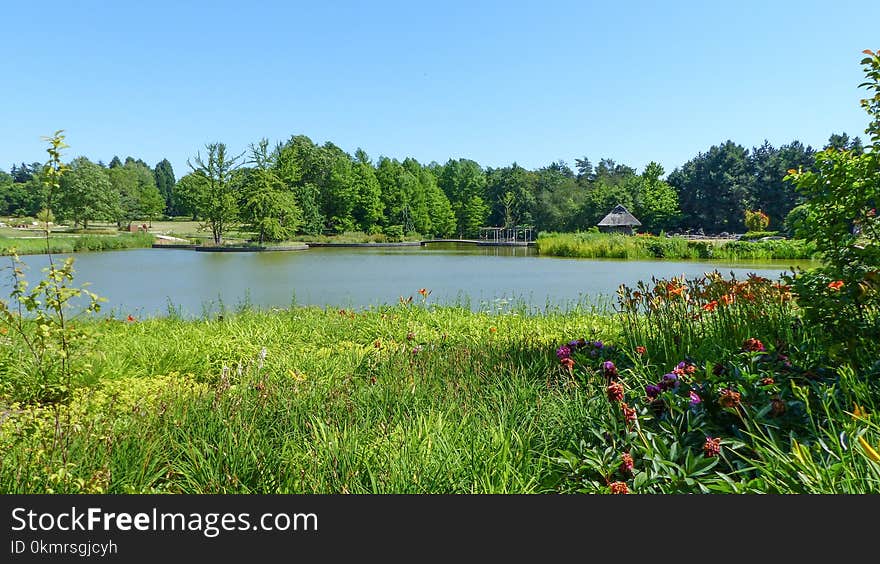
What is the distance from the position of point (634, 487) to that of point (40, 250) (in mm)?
26900

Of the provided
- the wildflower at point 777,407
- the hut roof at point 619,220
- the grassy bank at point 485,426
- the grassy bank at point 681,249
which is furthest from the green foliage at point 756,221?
the wildflower at point 777,407

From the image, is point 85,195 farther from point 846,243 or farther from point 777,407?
point 777,407

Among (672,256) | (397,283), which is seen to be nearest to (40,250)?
(397,283)

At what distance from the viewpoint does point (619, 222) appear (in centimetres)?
3500

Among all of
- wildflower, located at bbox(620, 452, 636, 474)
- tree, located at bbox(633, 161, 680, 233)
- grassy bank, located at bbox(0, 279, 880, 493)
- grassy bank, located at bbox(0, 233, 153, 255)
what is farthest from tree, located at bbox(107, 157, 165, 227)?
wildflower, located at bbox(620, 452, 636, 474)

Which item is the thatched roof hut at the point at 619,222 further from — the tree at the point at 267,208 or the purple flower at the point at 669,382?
the purple flower at the point at 669,382

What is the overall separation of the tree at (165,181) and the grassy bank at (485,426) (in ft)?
197

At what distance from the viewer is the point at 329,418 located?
2623mm

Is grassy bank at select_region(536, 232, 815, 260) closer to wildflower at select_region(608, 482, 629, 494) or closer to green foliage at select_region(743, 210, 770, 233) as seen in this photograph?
green foliage at select_region(743, 210, 770, 233)

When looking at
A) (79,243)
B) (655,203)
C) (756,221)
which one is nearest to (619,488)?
(79,243)

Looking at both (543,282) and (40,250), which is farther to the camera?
(40,250)

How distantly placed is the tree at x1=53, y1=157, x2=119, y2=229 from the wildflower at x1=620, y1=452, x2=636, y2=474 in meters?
33.8

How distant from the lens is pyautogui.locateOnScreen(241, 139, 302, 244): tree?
33.9 meters

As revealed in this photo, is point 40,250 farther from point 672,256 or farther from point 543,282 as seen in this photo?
point 672,256
